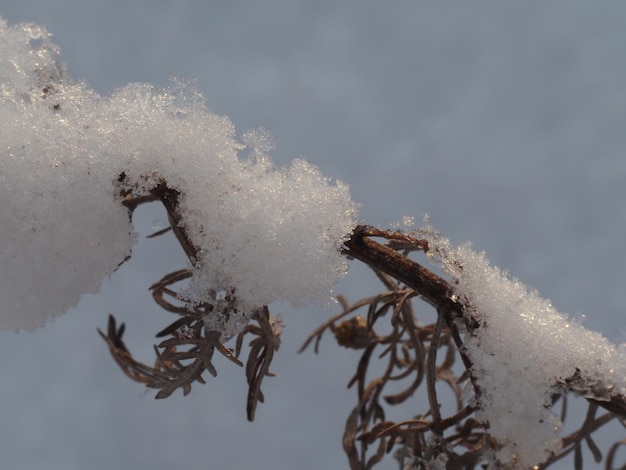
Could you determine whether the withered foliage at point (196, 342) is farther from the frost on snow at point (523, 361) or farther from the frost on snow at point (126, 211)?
the frost on snow at point (523, 361)

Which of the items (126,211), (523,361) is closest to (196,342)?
(126,211)

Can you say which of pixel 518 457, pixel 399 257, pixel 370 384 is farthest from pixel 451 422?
pixel 370 384

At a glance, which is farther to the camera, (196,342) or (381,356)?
(381,356)

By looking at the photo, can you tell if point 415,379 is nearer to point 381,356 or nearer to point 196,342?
point 381,356

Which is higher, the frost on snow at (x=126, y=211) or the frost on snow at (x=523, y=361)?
the frost on snow at (x=126, y=211)
